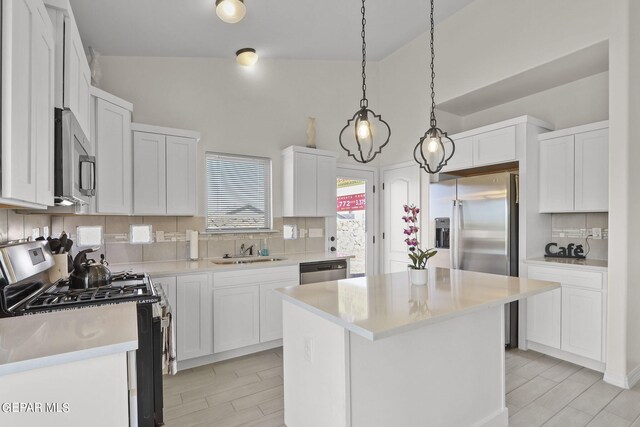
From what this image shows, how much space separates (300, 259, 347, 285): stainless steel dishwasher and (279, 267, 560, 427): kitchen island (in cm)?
150

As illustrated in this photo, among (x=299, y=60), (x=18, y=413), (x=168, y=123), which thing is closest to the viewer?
(x=18, y=413)

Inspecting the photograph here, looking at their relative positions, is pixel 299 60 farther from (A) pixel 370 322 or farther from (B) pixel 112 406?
(B) pixel 112 406

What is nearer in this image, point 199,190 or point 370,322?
point 370,322

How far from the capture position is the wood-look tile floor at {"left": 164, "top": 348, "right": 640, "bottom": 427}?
2301 mm

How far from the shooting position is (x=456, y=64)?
13.2ft

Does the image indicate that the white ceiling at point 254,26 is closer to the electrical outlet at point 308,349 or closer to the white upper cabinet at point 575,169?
the white upper cabinet at point 575,169

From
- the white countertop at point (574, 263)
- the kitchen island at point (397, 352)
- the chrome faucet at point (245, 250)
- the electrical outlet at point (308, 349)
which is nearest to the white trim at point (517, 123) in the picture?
the white countertop at point (574, 263)

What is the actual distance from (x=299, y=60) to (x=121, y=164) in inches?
101

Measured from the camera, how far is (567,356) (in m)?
3.18

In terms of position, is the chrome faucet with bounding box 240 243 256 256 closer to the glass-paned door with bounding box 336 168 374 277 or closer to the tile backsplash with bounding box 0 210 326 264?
the tile backsplash with bounding box 0 210 326 264

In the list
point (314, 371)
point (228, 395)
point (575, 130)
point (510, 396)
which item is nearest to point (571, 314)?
point (510, 396)

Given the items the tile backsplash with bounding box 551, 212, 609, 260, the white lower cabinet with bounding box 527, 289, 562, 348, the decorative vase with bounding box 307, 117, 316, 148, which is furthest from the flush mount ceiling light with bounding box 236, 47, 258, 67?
the white lower cabinet with bounding box 527, 289, 562, 348

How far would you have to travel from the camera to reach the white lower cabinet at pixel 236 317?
3.19 m

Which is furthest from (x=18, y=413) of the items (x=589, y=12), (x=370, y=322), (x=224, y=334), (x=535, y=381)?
(x=589, y=12)
